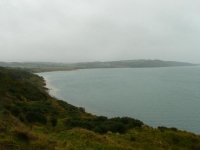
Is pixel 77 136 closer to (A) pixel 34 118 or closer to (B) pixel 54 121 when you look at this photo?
(B) pixel 54 121

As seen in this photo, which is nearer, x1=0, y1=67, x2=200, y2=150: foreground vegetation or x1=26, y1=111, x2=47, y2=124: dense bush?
x1=0, y1=67, x2=200, y2=150: foreground vegetation

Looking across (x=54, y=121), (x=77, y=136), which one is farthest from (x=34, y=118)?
(x=77, y=136)

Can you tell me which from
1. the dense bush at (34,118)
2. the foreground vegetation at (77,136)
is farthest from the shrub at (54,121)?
the dense bush at (34,118)

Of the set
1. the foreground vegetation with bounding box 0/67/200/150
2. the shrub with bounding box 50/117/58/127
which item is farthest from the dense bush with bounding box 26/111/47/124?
the shrub with bounding box 50/117/58/127

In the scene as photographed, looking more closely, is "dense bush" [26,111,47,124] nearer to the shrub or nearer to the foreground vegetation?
the foreground vegetation

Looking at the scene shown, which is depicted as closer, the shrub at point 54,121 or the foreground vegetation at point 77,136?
the foreground vegetation at point 77,136

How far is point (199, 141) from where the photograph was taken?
21.6 metres

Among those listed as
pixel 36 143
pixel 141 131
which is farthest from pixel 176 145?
pixel 36 143

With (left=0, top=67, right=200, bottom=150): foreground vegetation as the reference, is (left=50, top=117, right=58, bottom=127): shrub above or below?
below

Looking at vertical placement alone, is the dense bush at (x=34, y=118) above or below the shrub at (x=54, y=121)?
above

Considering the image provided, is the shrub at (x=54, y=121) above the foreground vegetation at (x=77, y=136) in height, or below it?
below

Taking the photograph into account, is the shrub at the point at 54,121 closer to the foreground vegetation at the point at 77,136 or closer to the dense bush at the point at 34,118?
the foreground vegetation at the point at 77,136

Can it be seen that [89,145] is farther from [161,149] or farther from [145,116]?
[145,116]

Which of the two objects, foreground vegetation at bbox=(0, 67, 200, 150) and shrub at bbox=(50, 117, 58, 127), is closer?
foreground vegetation at bbox=(0, 67, 200, 150)
